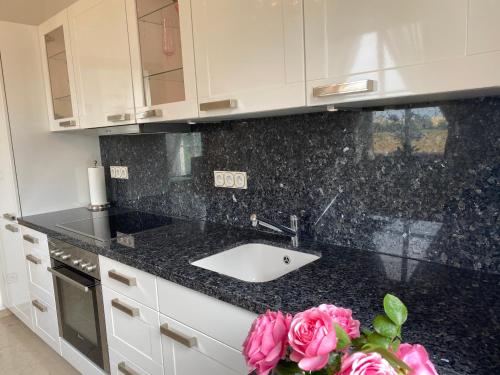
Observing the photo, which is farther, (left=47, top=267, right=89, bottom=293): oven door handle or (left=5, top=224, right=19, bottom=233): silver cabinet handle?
(left=5, top=224, right=19, bottom=233): silver cabinet handle

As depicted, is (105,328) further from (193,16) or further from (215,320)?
(193,16)

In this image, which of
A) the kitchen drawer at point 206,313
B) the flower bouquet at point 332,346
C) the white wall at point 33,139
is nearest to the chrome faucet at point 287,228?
the kitchen drawer at point 206,313

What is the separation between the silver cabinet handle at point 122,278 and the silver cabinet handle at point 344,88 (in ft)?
3.28

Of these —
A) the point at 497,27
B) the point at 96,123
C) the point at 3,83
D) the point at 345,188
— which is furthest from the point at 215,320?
Answer: the point at 3,83

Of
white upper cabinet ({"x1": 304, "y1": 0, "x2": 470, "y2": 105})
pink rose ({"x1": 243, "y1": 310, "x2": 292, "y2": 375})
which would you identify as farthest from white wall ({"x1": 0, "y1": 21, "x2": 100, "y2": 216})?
pink rose ({"x1": 243, "y1": 310, "x2": 292, "y2": 375})

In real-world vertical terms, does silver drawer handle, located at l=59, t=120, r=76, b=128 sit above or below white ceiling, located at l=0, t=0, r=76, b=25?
below

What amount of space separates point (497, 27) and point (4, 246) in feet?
9.97

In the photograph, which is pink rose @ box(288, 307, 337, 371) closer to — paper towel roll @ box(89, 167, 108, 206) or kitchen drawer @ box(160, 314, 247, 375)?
kitchen drawer @ box(160, 314, 247, 375)

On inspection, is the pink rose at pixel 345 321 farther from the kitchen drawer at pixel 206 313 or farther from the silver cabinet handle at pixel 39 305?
→ the silver cabinet handle at pixel 39 305

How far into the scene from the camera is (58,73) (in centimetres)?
237

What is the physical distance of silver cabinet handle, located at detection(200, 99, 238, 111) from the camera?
131 cm

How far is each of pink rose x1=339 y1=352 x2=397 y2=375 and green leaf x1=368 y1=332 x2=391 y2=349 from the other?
5 centimetres

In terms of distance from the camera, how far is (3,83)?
2293 mm

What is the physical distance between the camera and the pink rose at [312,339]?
386 millimetres
